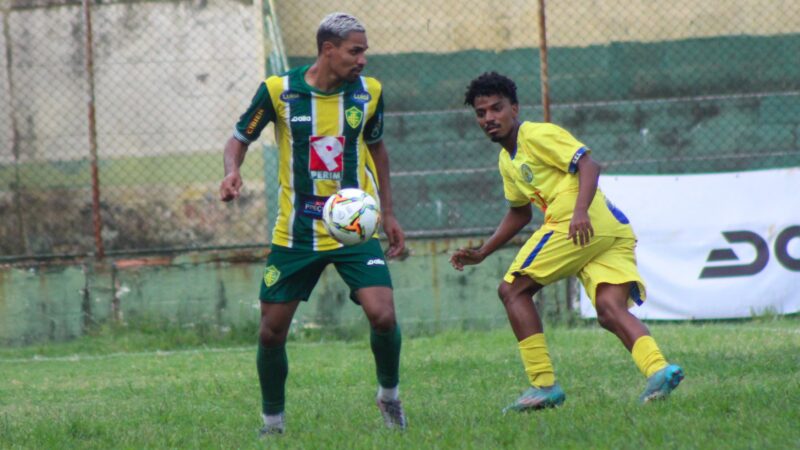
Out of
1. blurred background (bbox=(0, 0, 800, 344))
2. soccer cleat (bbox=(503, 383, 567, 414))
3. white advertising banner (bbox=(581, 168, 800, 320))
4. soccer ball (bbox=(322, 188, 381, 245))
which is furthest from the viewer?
blurred background (bbox=(0, 0, 800, 344))

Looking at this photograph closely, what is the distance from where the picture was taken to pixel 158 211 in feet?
43.0

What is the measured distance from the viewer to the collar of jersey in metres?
5.99

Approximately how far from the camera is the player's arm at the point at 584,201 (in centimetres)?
613

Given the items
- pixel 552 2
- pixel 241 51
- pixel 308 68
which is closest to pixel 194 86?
pixel 241 51

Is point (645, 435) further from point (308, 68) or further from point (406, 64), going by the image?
point (406, 64)

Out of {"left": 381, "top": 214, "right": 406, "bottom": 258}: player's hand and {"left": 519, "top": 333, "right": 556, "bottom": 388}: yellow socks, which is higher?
{"left": 381, "top": 214, "right": 406, "bottom": 258}: player's hand

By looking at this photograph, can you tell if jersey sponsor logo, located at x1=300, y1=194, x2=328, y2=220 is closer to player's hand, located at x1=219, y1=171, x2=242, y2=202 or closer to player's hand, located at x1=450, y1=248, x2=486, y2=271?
player's hand, located at x1=219, y1=171, x2=242, y2=202

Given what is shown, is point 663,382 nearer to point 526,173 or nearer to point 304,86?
point 526,173

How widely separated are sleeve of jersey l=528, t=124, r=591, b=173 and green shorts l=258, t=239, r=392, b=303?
3.67 ft

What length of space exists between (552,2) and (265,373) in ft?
35.6

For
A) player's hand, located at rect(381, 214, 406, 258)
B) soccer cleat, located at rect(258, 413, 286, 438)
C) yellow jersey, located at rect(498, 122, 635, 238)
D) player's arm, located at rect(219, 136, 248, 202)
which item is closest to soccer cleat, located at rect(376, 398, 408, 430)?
soccer cleat, located at rect(258, 413, 286, 438)

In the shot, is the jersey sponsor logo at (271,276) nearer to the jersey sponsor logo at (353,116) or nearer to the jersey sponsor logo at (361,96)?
the jersey sponsor logo at (353,116)

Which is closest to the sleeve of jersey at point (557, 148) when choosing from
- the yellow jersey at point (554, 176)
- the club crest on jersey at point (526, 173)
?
the yellow jersey at point (554, 176)

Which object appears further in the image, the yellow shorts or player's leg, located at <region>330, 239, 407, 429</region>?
the yellow shorts
